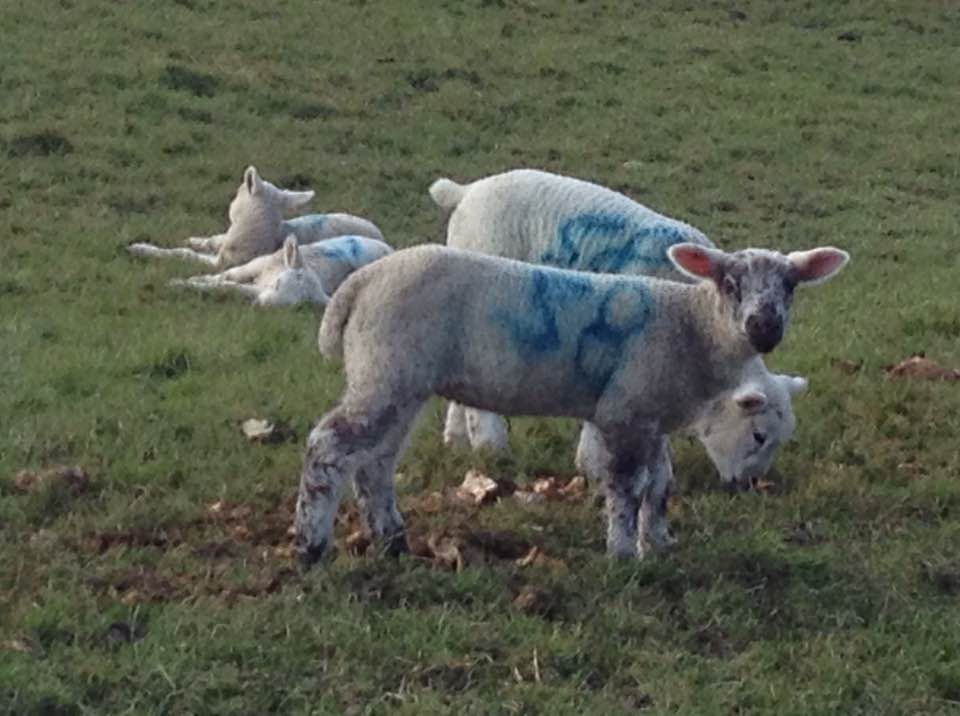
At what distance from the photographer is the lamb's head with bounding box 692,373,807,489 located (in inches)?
318

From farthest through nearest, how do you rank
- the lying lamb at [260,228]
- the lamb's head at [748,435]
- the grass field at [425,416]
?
1. the lying lamb at [260,228]
2. the lamb's head at [748,435]
3. the grass field at [425,416]

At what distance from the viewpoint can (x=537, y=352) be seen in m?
6.71

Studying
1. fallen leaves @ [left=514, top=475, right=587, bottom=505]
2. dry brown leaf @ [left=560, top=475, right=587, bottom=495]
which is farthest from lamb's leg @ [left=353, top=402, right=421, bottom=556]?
dry brown leaf @ [left=560, top=475, right=587, bottom=495]

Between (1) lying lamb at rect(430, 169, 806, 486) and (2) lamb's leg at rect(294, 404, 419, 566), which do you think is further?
(1) lying lamb at rect(430, 169, 806, 486)

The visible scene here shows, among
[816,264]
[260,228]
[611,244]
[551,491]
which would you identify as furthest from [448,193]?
[260,228]

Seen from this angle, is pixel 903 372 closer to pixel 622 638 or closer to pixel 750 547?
pixel 750 547

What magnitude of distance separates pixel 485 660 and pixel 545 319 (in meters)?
1.51

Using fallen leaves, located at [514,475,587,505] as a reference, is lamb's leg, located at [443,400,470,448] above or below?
below

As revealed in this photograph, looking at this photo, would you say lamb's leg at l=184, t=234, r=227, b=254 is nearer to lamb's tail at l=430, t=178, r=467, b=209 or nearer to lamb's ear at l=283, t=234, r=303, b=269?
Answer: lamb's ear at l=283, t=234, r=303, b=269

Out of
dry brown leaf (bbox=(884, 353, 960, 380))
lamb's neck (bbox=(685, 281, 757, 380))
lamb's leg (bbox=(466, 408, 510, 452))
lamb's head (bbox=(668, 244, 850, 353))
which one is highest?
lamb's head (bbox=(668, 244, 850, 353))

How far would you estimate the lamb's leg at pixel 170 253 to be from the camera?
13278mm

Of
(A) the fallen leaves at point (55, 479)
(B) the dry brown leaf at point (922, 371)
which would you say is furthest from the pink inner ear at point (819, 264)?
(B) the dry brown leaf at point (922, 371)

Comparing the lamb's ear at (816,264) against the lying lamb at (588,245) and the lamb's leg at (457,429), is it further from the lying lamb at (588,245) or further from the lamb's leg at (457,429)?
the lamb's leg at (457,429)

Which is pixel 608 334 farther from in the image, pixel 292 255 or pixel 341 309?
pixel 292 255
